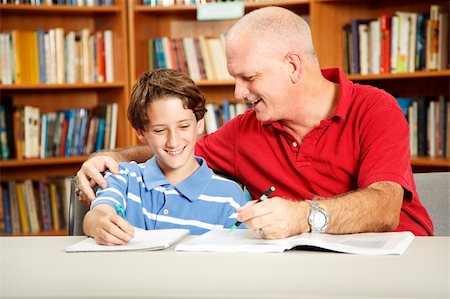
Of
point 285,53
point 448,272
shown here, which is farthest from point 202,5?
point 448,272

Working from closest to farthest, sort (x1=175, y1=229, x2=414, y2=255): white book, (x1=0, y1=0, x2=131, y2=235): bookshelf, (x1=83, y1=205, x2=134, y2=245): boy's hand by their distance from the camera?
(x1=175, y1=229, x2=414, y2=255): white book < (x1=83, y1=205, x2=134, y2=245): boy's hand < (x1=0, y1=0, x2=131, y2=235): bookshelf

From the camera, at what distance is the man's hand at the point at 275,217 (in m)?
1.41

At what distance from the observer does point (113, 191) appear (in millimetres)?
1797

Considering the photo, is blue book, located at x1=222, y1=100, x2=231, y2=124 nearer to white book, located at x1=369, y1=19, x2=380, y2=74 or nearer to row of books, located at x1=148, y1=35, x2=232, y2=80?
row of books, located at x1=148, y1=35, x2=232, y2=80

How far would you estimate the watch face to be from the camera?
4.96ft

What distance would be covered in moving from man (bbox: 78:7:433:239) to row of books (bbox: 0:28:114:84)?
6.49 ft

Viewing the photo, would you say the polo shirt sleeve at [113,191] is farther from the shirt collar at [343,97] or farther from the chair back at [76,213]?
the shirt collar at [343,97]

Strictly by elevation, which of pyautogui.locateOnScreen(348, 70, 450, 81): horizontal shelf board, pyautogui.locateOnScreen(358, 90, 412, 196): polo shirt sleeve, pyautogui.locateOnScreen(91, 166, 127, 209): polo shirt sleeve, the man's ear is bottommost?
pyautogui.locateOnScreen(91, 166, 127, 209): polo shirt sleeve

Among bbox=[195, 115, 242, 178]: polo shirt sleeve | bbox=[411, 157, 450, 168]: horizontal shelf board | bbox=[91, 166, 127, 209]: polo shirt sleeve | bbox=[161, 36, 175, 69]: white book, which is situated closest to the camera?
bbox=[91, 166, 127, 209]: polo shirt sleeve

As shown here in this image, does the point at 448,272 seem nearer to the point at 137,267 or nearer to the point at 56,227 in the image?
the point at 137,267

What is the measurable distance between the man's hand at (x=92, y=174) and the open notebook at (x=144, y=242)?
265 millimetres

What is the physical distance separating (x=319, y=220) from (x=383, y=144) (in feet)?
1.38

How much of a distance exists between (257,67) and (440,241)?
2.56 ft

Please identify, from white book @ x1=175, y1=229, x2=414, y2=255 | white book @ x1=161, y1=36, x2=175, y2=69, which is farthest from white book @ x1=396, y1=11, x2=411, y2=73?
white book @ x1=175, y1=229, x2=414, y2=255
